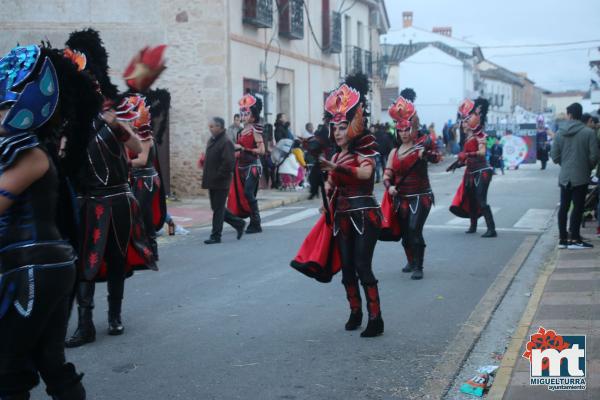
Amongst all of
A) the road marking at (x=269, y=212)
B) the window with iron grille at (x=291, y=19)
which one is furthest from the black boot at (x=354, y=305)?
the window with iron grille at (x=291, y=19)

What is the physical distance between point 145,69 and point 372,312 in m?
2.72

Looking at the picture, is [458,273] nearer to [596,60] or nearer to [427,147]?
[427,147]

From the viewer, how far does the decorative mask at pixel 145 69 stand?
5.01 m

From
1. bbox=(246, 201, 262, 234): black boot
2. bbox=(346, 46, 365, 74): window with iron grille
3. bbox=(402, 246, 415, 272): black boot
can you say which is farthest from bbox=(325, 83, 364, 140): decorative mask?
bbox=(346, 46, 365, 74): window with iron grille

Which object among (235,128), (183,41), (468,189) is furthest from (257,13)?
(468,189)

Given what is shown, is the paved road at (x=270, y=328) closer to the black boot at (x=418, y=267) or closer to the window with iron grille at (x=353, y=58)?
the black boot at (x=418, y=267)

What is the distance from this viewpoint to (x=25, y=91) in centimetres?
369

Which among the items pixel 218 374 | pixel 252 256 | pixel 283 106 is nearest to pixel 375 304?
pixel 218 374

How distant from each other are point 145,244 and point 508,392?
320 cm

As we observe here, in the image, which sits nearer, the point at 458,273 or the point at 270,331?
the point at 270,331

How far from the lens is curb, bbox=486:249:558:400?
5117 millimetres

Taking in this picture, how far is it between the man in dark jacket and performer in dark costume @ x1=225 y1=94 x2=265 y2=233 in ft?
1.72

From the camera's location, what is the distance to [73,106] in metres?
4.04

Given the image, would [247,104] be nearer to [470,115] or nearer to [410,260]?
[470,115]
